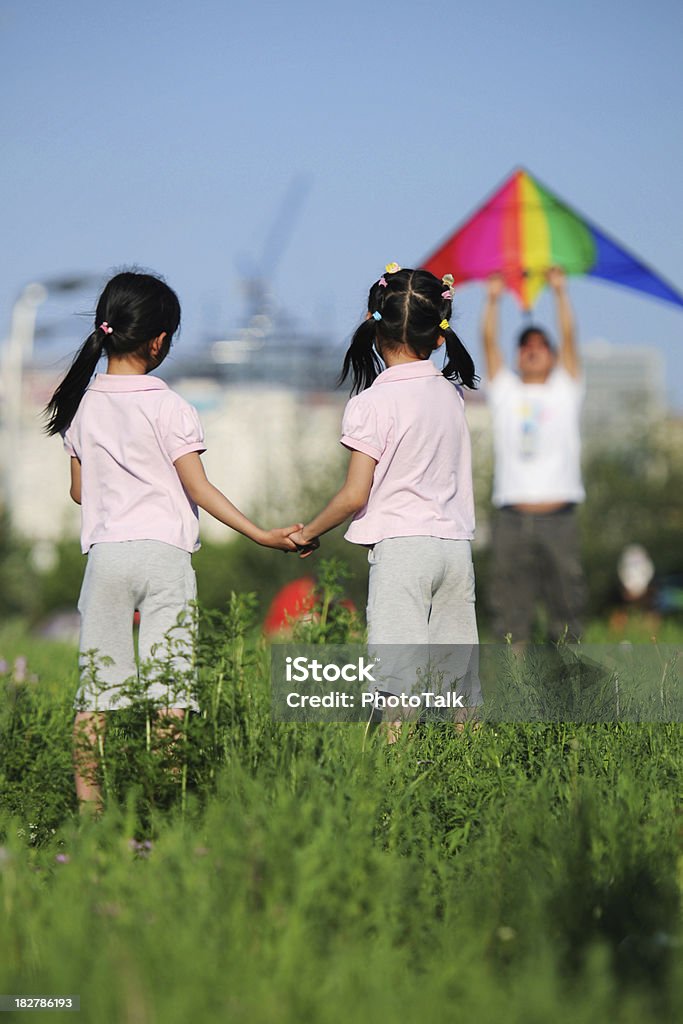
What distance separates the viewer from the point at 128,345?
4.50 m

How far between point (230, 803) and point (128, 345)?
189 cm

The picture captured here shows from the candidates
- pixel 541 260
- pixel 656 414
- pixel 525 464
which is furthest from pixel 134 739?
pixel 656 414

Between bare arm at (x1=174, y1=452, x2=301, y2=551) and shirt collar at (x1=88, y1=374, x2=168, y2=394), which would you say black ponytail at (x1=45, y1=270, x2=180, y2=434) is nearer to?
shirt collar at (x1=88, y1=374, x2=168, y2=394)

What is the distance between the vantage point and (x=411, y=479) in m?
4.57

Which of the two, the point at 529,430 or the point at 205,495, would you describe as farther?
the point at 529,430

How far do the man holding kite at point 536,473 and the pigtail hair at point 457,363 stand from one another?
2.37m

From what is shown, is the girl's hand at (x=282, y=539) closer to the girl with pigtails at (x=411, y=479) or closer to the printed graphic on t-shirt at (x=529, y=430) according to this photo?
the girl with pigtails at (x=411, y=479)

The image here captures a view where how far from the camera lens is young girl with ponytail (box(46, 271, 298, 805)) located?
4270mm

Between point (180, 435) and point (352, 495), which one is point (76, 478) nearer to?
point (180, 435)

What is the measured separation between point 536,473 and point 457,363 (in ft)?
8.29

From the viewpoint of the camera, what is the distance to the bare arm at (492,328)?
7.43m

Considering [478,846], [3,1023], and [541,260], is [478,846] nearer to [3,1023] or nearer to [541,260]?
[3,1023]

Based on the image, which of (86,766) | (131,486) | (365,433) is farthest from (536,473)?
(86,766)

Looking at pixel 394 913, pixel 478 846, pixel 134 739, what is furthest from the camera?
pixel 134 739
